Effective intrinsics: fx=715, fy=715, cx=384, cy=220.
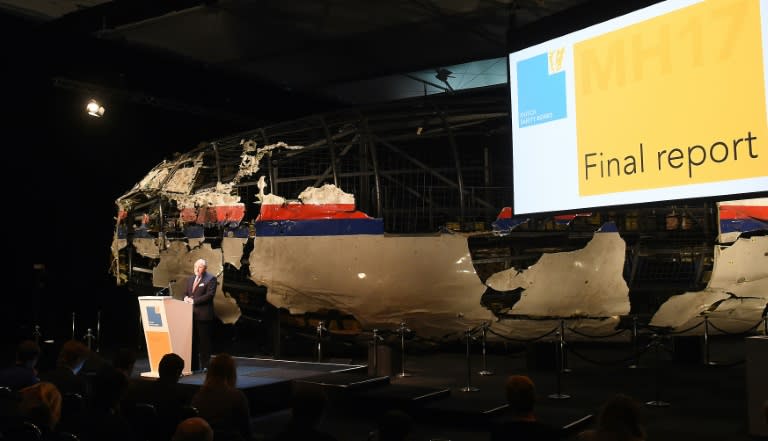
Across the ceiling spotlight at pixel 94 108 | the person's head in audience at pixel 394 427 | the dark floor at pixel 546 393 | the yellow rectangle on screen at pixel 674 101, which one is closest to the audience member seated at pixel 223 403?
the dark floor at pixel 546 393

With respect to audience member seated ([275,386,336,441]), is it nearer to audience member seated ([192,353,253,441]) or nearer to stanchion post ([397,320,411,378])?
audience member seated ([192,353,253,441])

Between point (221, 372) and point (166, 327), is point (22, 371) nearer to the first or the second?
point (221, 372)

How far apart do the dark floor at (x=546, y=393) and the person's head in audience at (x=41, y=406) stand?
8.09 feet

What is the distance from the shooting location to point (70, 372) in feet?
17.8

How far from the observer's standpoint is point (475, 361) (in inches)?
427

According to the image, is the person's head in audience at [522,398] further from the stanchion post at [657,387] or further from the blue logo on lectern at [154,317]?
the blue logo on lectern at [154,317]

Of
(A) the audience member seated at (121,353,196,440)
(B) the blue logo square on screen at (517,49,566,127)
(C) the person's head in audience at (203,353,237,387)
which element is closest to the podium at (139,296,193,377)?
(A) the audience member seated at (121,353,196,440)

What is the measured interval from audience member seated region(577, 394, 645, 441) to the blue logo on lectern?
5987mm

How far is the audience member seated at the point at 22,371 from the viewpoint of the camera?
17.4 feet

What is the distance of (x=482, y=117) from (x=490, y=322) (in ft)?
8.07

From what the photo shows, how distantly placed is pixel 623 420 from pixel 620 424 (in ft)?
0.08

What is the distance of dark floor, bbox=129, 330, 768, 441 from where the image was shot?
6.55 meters

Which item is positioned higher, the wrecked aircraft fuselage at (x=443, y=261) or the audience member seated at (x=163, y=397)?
the wrecked aircraft fuselage at (x=443, y=261)

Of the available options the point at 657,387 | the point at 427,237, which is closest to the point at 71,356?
the point at 427,237
